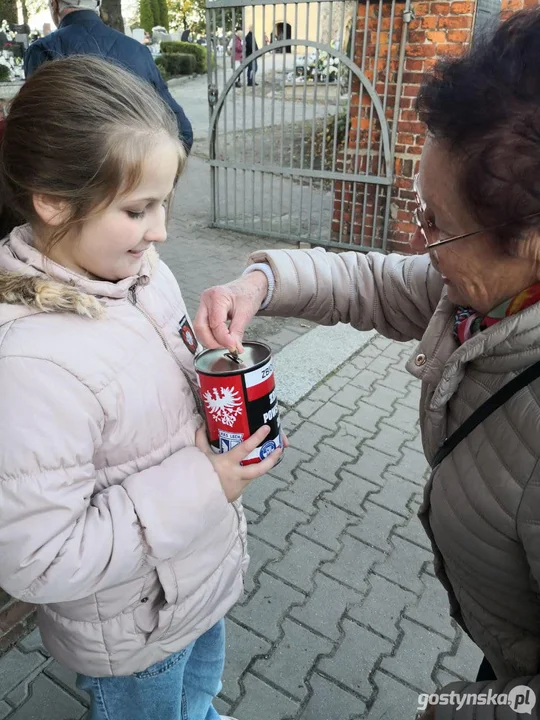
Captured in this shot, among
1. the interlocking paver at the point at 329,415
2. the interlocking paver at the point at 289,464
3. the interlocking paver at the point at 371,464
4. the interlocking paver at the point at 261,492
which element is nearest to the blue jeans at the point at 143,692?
the interlocking paver at the point at 261,492

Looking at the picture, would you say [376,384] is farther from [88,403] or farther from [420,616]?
[88,403]

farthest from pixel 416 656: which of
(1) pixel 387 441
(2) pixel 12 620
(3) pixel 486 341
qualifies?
(3) pixel 486 341

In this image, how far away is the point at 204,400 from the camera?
1303mm

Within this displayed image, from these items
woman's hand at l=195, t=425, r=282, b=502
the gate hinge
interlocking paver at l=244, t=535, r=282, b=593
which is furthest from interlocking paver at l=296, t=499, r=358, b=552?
the gate hinge

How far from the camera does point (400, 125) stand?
5672mm

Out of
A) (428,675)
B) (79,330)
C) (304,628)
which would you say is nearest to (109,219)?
(79,330)

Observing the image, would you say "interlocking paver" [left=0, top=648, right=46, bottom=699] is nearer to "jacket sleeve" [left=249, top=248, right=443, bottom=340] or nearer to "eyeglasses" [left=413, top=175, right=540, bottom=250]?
"jacket sleeve" [left=249, top=248, right=443, bottom=340]

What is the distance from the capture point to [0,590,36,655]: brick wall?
7.52ft

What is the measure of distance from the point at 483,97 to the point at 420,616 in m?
2.20

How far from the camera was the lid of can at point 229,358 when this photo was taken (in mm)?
1354

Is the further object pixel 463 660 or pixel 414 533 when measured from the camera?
pixel 414 533

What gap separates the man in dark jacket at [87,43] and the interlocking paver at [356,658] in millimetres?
2846

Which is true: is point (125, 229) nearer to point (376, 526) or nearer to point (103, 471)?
point (103, 471)

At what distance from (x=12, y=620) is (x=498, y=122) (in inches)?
94.4
